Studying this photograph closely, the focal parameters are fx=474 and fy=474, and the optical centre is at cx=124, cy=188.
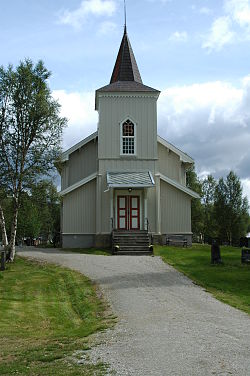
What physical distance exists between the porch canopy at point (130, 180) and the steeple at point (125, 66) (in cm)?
700

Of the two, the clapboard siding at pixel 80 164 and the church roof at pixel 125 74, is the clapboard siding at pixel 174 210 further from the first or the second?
the church roof at pixel 125 74

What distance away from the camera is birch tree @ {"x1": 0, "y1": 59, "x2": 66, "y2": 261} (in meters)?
23.1

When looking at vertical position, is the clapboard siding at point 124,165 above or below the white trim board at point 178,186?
above

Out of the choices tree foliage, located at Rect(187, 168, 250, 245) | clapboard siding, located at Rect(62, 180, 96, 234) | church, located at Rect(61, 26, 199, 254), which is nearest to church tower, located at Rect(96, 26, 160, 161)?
church, located at Rect(61, 26, 199, 254)

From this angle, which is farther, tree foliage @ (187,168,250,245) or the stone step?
tree foliage @ (187,168,250,245)

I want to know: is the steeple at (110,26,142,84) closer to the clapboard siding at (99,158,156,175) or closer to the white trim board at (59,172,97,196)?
the clapboard siding at (99,158,156,175)

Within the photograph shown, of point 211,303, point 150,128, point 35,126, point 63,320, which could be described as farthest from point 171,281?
point 150,128

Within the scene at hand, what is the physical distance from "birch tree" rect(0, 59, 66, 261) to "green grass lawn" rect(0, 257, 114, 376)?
4.78 m

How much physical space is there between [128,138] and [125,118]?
51.4 inches

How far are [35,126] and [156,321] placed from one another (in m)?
15.3

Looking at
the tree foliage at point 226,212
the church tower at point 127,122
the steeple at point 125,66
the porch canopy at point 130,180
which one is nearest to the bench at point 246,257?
the porch canopy at point 130,180

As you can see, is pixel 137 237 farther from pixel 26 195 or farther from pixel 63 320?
pixel 63 320

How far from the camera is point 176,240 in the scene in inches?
1170

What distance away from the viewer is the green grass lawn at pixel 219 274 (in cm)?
1368
